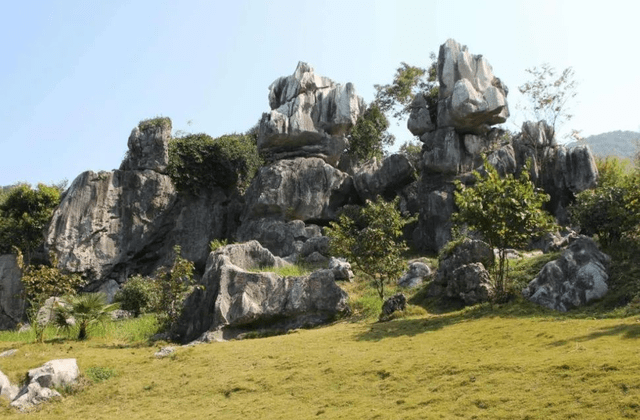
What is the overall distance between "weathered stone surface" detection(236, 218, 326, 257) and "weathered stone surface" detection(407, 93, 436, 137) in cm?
855

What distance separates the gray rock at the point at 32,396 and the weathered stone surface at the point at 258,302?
235 inches

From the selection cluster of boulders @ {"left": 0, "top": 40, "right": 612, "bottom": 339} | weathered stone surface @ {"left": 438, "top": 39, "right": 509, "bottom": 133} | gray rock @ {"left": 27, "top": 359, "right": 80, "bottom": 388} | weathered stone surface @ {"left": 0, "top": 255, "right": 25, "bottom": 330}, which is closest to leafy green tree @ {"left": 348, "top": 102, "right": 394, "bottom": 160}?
cluster of boulders @ {"left": 0, "top": 40, "right": 612, "bottom": 339}

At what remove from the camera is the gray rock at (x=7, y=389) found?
Answer: 43.2 feet

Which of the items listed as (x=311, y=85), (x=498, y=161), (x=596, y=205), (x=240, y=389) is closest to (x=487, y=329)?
(x=240, y=389)

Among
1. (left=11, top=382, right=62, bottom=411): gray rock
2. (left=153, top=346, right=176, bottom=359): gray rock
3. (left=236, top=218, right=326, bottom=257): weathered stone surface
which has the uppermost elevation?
(left=236, top=218, right=326, bottom=257): weathered stone surface

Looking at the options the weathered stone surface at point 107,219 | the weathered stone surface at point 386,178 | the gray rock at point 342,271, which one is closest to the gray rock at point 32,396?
Answer: the gray rock at point 342,271

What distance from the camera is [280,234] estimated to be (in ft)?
105

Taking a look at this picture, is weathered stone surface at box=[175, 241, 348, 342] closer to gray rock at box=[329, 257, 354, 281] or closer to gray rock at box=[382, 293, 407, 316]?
gray rock at box=[382, 293, 407, 316]

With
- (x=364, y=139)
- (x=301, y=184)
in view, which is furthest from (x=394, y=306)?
(x=364, y=139)

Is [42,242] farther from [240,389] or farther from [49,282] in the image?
[240,389]

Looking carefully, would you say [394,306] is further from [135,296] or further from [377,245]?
[135,296]

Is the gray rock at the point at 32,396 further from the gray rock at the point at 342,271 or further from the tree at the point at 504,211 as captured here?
the gray rock at the point at 342,271

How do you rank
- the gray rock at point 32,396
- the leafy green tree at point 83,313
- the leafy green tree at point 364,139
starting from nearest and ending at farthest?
the gray rock at point 32,396 < the leafy green tree at point 83,313 < the leafy green tree at point 364,139

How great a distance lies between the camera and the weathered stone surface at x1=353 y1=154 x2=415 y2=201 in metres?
33.8
